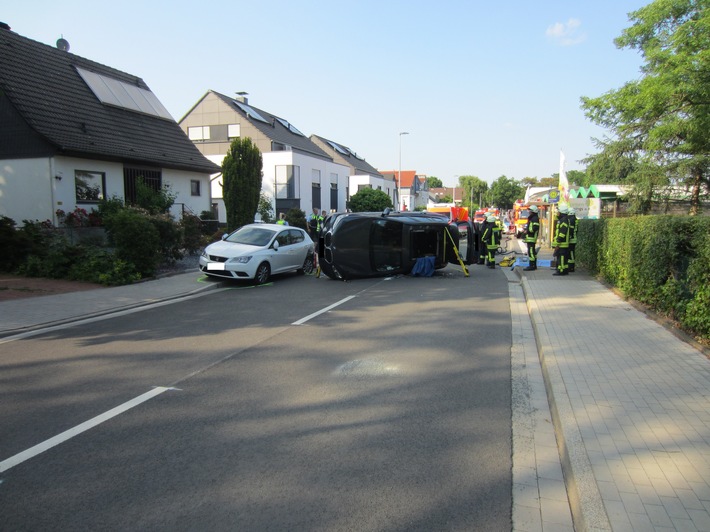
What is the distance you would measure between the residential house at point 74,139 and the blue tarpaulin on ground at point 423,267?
11.5m

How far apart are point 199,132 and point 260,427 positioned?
38.9 metres

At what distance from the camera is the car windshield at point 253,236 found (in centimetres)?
1389

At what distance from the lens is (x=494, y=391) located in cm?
544

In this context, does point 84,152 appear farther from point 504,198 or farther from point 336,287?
point 504,198

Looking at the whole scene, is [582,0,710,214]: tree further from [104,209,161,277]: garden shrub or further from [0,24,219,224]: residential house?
[0,24,219,224]: residential house

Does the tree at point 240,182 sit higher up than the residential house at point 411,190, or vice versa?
the residential house at point 411,190

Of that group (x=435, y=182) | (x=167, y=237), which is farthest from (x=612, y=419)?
(x=435, y=182)

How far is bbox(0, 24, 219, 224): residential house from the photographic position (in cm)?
1634

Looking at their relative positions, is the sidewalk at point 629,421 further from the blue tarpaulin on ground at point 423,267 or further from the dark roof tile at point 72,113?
the dark roof tile at point 72,113

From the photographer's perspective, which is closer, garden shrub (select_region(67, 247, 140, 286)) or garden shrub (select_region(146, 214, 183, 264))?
garden shrub (select_region(67, 247, 140, 286))

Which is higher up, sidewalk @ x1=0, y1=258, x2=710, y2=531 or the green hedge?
the green hedge

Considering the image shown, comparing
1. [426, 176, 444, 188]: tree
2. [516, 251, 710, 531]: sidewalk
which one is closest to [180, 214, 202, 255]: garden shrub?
[516, 251, 710, 531]: sidewalk

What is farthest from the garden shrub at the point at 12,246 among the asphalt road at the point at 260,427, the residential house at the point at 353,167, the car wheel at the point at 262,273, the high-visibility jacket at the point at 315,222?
the residential house at the point at 353,167

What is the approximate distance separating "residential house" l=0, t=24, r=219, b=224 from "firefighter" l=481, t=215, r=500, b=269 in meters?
13.1
